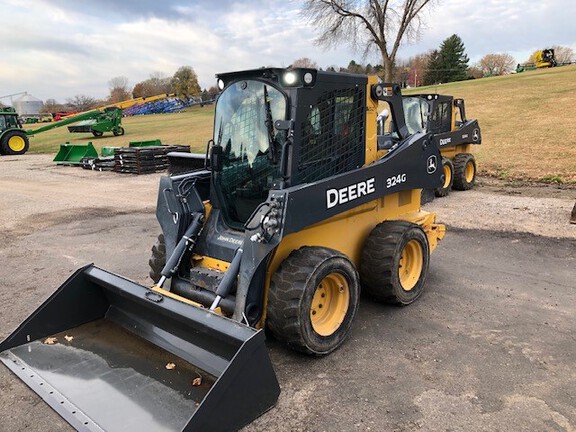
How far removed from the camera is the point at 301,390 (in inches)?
134

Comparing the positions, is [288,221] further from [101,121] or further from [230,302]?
[101,121]

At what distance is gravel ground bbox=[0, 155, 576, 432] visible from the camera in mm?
3125

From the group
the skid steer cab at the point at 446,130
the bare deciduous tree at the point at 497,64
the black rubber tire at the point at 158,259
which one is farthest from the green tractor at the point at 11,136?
the bare deciduous tree at the point at 497,64

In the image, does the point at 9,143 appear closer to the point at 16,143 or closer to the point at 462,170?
the point at 16,143

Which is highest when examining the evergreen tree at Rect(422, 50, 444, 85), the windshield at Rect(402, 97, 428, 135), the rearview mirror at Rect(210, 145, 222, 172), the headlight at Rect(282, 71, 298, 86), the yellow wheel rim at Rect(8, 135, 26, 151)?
the evergreen tree at Rect(422, 50, 444, 85)

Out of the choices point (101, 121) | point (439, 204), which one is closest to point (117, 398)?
point (439, 204)

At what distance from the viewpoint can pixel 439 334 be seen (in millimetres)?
4191

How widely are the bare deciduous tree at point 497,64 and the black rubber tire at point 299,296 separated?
305ft

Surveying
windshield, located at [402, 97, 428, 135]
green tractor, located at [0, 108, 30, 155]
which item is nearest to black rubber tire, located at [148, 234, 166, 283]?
windshield, located at [402, 97, 428, 135]

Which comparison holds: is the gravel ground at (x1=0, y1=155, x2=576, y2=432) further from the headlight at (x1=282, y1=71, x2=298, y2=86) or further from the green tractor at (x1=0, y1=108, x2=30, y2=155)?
the green tractor at (x1=0, y1=108, x2=30, y2=155)

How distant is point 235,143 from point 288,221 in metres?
1.16

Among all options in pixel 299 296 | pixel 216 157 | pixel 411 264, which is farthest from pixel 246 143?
pixel 411 264

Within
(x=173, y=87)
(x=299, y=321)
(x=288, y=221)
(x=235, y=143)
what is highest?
(x=173, y=87)

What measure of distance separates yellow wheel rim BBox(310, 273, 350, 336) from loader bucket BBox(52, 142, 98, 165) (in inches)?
658
